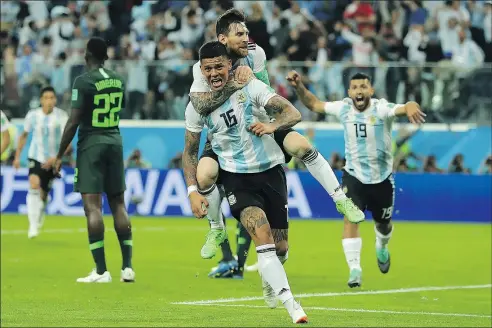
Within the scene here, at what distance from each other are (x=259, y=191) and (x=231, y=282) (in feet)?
16.6

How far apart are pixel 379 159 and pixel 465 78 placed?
35.1 feet

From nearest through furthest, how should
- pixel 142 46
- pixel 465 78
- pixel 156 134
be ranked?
pixel 465 78 → pixel 156 134 → pixel 142 46

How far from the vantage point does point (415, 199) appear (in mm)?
25734

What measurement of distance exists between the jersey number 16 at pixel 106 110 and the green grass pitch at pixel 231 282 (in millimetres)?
1986

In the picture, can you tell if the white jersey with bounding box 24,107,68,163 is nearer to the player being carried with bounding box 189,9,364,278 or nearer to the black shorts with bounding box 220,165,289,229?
the player being carried with bounding box 189,9,364,278

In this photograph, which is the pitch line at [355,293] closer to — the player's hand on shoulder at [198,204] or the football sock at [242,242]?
the football sock at [242,242]

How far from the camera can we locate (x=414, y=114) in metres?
11.9

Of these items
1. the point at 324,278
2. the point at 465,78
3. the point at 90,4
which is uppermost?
the point at 90,4

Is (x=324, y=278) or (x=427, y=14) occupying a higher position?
(x=427, y=14)

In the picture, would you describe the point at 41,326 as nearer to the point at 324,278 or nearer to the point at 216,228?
the point at 216,228

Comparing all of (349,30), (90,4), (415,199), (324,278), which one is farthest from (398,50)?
(324,278)

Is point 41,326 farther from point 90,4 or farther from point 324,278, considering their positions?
point 90,4

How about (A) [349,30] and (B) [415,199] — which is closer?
(B) [415,199]

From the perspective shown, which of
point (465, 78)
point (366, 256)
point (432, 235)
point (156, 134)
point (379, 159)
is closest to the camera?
point (379, 159)
